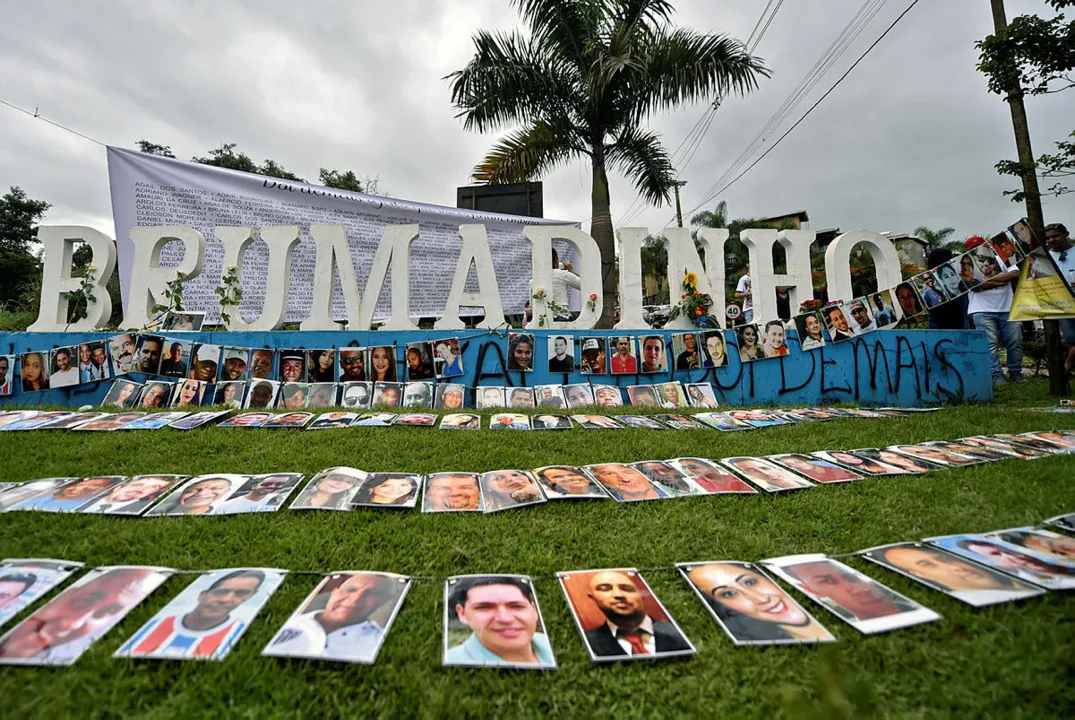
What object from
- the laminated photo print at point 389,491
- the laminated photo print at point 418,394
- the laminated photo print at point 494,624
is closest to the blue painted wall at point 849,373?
the laminated photo print at point 418,394

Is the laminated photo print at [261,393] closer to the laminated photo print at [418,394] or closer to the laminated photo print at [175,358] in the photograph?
the laminated photo print at [175,358]

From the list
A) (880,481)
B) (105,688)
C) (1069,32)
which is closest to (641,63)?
(1069,32)

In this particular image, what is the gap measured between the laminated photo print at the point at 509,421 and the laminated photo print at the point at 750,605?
186cm

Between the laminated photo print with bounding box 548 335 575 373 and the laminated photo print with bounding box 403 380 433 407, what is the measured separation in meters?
1.19

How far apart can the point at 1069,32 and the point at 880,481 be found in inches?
181

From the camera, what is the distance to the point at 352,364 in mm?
4555

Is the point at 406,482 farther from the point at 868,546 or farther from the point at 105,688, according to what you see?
the point at 868,546

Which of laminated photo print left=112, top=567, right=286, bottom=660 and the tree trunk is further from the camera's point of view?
the tree trunk

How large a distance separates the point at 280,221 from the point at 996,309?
923 centimetres

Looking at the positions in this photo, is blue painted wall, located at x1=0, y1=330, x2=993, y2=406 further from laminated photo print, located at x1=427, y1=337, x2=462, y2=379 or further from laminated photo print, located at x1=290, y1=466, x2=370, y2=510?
laminated photo print, located at x1=290, y1=466, x2=370, y2=510

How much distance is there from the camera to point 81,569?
63.1 inches

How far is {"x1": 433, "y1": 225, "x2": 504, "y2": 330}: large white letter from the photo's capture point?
4922mm

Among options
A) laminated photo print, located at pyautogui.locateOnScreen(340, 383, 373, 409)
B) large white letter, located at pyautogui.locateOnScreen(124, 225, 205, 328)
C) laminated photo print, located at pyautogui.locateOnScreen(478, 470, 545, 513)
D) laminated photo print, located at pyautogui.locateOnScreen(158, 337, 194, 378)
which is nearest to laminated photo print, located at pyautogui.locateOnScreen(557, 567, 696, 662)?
laminated photo print, located at pyautogui.locateOnScreen(478, 470, 545, 513)

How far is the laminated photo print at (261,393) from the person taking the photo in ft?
13.3
